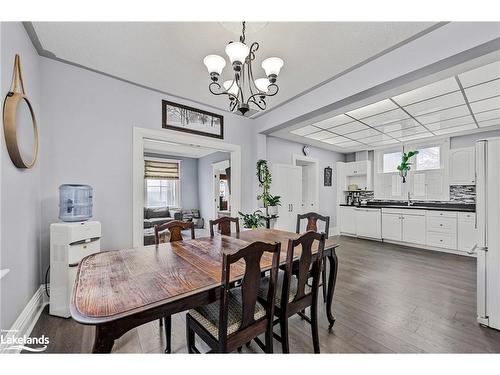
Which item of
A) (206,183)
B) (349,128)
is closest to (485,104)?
(349,128)

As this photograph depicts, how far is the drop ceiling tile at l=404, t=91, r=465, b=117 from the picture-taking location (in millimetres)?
2844

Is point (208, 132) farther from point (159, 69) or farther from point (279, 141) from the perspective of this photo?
point (279, 141)

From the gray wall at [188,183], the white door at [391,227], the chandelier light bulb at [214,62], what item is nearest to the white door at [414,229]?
the white door at [391,227]

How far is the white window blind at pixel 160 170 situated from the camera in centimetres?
697

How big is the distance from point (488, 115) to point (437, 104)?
1.24 meters

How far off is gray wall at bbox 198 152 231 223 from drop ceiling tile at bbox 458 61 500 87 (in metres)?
5.33

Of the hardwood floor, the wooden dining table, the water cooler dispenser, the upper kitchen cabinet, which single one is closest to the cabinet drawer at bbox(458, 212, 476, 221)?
the upper kitchen cabinet

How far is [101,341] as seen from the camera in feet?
2.91

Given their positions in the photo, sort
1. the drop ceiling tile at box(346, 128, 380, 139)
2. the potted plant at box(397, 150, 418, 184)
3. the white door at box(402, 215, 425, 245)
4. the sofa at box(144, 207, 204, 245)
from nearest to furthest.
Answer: the drop ceiling tile at box(346, 128, 380, 139), the white door at box(402, 215, 425, 245), the potted plant at box(397, 150, 418, 184), the sofa at box(144, 207, 204, 245)

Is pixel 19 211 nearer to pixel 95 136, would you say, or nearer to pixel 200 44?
Answer: pixel 95 136

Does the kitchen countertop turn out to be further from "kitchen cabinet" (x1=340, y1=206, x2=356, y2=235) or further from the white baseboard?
the white baseboard

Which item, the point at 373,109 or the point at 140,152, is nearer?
the point at 140,152
